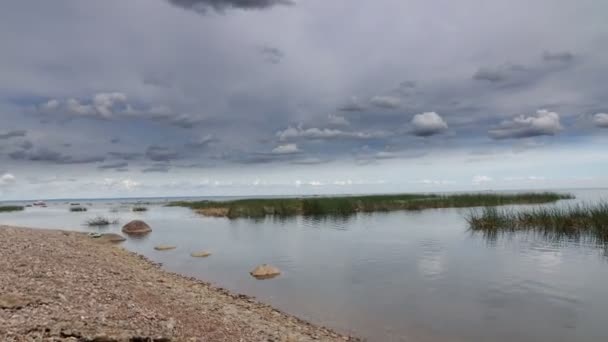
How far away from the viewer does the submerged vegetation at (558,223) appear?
29.0 metres

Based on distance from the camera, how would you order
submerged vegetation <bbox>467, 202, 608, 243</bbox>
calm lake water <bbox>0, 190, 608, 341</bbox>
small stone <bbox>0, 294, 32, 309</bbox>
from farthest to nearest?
1. submerged vegetation <bbox>467, 202, 608, 243</bbox>
2. calm lake water <bbox>0, 190, 608, 341</bbox>
3. small stone <bbox>0, 294, 32, 309</bbox>

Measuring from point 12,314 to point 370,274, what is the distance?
1524cm

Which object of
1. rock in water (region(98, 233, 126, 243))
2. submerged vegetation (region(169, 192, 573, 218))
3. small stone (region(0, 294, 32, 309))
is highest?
submerged vegetation (region(169, 192, 573, 218))

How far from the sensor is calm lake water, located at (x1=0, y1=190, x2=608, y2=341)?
12688mm

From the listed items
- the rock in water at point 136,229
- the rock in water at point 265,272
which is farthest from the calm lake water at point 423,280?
Answer: the rock in water at point 136,229

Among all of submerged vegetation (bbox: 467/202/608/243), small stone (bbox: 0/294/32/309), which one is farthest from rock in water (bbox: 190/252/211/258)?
submerged vegetation (bbox: 467/202/608/243)

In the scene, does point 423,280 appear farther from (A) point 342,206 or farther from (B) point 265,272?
(A) point 342,206

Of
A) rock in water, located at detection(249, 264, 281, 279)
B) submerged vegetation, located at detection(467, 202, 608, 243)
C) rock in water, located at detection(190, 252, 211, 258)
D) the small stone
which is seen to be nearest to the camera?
the small stone

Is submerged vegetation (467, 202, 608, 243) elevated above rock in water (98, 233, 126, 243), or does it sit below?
above

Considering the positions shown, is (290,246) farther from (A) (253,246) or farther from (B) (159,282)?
(B) (159,282)

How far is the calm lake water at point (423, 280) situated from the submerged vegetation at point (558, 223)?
202 centimetres

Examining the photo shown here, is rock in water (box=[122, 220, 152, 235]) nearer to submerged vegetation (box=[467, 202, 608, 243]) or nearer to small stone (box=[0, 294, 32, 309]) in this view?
submerged vegetation (box=[467, 202, 608, 243])

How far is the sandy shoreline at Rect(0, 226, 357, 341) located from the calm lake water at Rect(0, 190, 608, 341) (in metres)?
1.99

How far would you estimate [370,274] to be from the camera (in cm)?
2033
